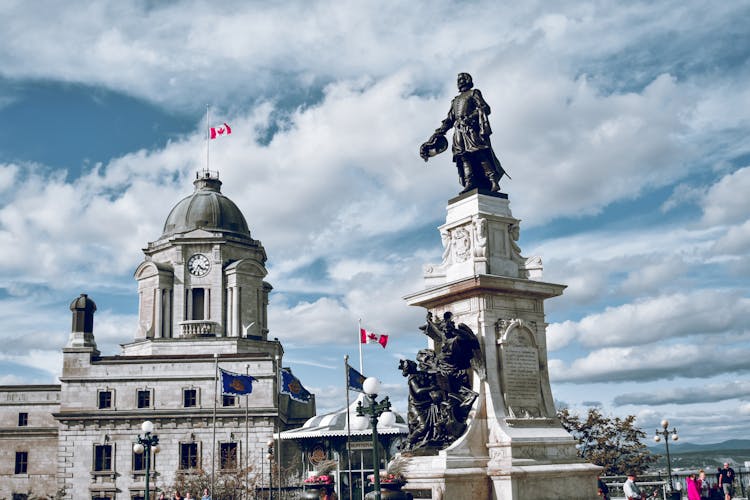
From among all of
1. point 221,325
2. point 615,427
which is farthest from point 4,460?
point 615,427

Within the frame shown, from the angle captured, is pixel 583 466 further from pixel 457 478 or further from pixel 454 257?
pixel 454 257

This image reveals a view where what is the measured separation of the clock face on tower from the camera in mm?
68062

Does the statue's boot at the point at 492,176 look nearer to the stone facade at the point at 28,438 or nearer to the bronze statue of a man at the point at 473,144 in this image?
the bronze statue of a man at the point at 473,144

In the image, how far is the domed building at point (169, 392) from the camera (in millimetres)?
59000

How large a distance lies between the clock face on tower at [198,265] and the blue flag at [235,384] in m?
20.6

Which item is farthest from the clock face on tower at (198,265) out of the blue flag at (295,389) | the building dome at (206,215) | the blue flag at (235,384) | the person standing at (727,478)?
the person standing at (727,478)

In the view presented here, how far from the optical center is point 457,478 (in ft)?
52.1

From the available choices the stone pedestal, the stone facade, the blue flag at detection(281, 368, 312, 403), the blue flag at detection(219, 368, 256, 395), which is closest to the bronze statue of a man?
the stone pedestal

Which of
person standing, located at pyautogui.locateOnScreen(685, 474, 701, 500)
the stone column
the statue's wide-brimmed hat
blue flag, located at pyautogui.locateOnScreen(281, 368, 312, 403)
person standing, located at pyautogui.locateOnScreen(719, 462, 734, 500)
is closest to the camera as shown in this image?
the statue's wide-brimmed hat

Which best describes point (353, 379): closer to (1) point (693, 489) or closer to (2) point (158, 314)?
(1) point (693, 489)

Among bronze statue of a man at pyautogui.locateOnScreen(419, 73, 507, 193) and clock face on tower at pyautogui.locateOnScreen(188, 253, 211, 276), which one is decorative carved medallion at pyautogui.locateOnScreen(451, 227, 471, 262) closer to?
bronze statue of a man at pyautogui.locateOnScreen(419, 73, 507, 193)

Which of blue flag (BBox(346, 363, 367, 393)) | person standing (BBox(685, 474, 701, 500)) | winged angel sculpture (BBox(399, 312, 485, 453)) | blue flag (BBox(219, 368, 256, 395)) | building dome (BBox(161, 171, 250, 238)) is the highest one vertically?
building dome (BBox(161, 171, 250, 238))

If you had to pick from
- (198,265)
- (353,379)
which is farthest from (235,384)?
(198,265)

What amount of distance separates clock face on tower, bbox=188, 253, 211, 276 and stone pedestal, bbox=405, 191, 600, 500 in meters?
51.5
